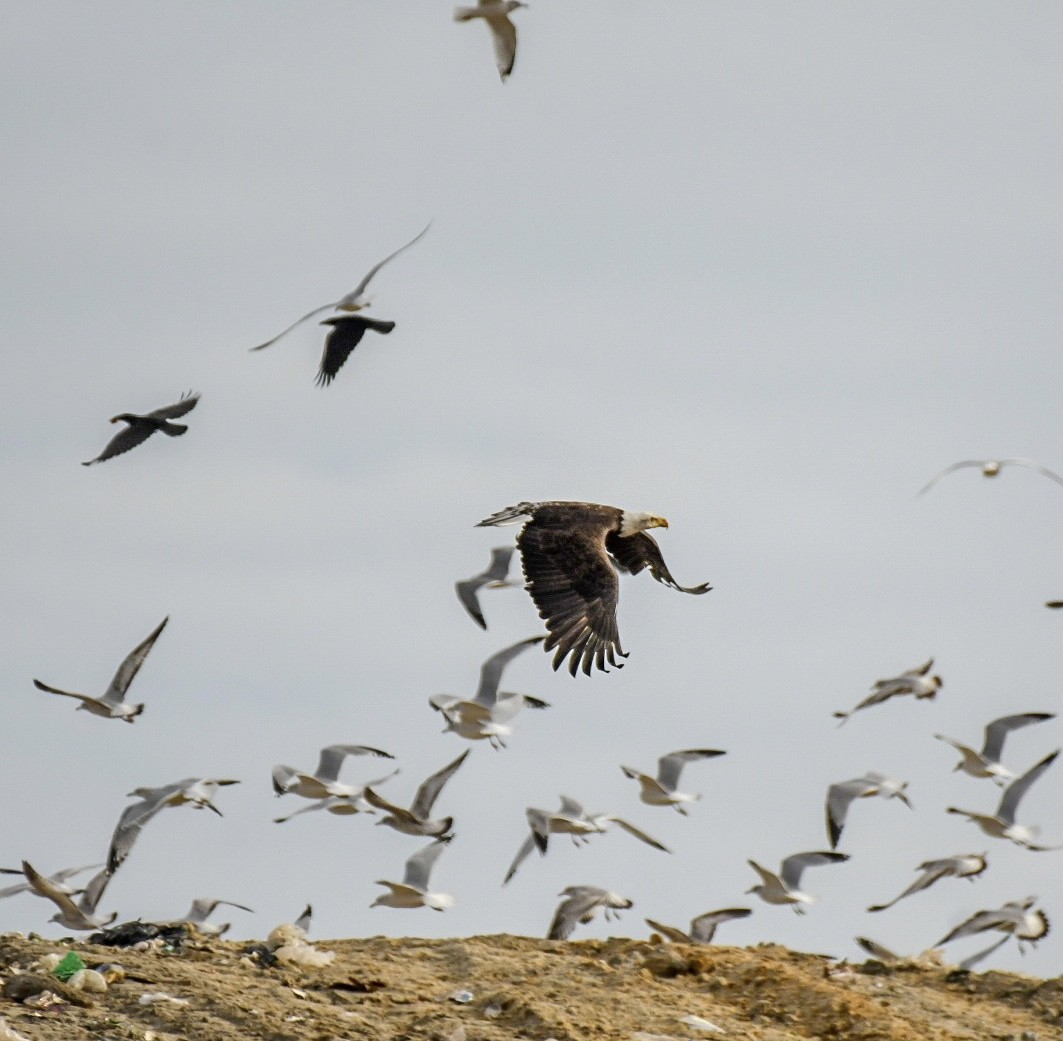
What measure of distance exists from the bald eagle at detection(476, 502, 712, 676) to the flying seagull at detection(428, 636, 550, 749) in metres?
1.57

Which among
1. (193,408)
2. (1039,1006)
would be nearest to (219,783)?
(193,408)

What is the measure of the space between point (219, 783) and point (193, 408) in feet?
14.1

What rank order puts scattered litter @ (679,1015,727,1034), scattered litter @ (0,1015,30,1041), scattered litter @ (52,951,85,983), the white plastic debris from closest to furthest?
scattered litter @ (0,1015,30,1041) < scattered litter @ (52,951,85,983) < scattered litter @ (679,1015,727,1034) < the white plastic debris

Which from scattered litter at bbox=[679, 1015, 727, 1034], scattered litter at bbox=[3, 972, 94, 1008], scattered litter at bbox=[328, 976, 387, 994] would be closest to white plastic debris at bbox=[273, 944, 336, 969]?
scattered litter at bbox=[328, 976, 387, 994]

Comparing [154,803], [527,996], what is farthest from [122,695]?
[527,996]

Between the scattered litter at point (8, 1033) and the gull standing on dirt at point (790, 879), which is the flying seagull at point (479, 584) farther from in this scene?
the scattered litter at point (8, 1033)

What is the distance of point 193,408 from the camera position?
2250 cm

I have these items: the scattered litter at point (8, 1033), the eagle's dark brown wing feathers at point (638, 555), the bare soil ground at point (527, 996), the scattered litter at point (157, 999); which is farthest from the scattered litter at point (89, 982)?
the eagle's dark brown wing feathers at point (638, 555)

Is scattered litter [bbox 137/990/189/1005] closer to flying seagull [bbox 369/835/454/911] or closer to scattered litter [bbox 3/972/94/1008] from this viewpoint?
scattered litter [bbox 3/972/94/1008]

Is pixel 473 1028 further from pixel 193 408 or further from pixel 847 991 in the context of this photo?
pixel 193 408

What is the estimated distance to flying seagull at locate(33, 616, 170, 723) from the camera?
2088cm

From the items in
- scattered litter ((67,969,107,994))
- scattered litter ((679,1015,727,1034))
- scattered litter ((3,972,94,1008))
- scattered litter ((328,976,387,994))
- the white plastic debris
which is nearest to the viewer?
scattered litter ((3,972,94,1008))

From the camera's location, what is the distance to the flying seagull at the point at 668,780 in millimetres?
22547

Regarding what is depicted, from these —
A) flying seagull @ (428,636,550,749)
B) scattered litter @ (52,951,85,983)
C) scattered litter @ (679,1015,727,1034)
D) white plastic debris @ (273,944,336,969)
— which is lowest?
scattered litter @ (52,951,85,983)
